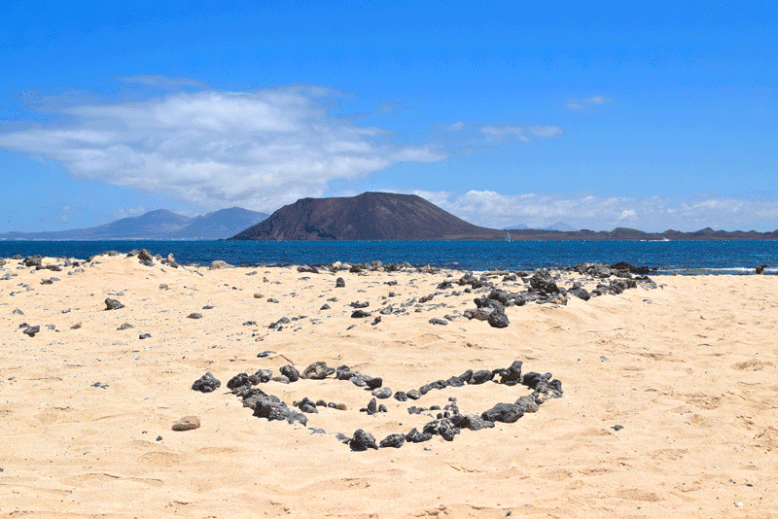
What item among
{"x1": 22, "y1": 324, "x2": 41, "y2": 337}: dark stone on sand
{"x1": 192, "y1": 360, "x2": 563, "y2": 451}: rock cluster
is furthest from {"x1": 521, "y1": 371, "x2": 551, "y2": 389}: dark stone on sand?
{"x1": 22, "y1": 324, "x2": 41, "y2": 337}: dark stone on sand

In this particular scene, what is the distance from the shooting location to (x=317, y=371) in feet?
23.5

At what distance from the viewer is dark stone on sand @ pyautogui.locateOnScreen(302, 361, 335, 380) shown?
7.12 meters

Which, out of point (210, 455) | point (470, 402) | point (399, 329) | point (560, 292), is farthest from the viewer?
point (560, 292)

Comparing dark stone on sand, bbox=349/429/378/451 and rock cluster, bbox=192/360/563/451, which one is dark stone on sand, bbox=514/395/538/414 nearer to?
rock cluster, bbox=192/360/563/451

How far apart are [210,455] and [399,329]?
461 cm

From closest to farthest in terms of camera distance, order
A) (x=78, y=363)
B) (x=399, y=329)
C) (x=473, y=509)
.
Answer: (x=473, y=509) < (x=78, y=363) < (x=399, y=329)

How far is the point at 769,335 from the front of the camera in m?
8.95

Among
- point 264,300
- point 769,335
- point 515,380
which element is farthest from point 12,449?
point 769,335

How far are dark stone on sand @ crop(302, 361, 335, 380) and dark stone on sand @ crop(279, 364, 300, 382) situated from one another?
0.42 ft

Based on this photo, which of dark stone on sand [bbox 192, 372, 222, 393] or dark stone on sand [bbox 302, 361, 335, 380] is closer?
dark stone on sand [bbox 192, 372, 222, 393]

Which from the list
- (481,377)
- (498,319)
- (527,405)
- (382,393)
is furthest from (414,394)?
(498,319)

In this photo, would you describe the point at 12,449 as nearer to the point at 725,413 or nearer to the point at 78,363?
the point at 78,363

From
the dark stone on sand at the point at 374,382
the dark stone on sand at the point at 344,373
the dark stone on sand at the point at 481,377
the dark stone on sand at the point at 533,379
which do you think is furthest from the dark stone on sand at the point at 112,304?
the dark stone on sand at the point at 533,379

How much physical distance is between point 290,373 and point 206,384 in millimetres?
1087
